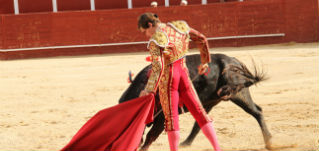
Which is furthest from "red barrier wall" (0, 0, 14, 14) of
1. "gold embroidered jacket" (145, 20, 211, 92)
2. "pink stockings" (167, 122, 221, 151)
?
"pink stockings" (167, 122, 221, 151)

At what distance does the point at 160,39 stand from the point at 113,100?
3.19 m

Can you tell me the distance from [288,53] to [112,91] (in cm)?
408

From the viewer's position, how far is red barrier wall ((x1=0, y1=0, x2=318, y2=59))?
425 inches

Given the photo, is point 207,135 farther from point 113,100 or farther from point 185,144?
point 113,100

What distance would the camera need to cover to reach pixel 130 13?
1089cm

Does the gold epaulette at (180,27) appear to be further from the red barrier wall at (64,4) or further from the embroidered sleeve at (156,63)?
the red barrier wall at (64,4)

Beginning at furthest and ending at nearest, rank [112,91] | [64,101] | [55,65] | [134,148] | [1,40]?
Result: [1,40] → [55,65] → [112,91] → [64,101] → [134,148]

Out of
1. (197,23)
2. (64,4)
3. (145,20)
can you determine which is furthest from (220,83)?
(64,4)

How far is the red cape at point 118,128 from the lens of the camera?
9.65ft

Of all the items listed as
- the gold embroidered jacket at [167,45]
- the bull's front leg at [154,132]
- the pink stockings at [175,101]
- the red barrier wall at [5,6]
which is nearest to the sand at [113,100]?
the bull's front leg at [154,132]

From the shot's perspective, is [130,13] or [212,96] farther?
[130,13]

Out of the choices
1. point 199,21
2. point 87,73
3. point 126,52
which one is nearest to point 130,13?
point 126,52

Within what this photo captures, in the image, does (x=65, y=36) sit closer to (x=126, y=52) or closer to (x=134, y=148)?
(x=126, y=52)

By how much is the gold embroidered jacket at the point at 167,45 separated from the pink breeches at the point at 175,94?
6cm
